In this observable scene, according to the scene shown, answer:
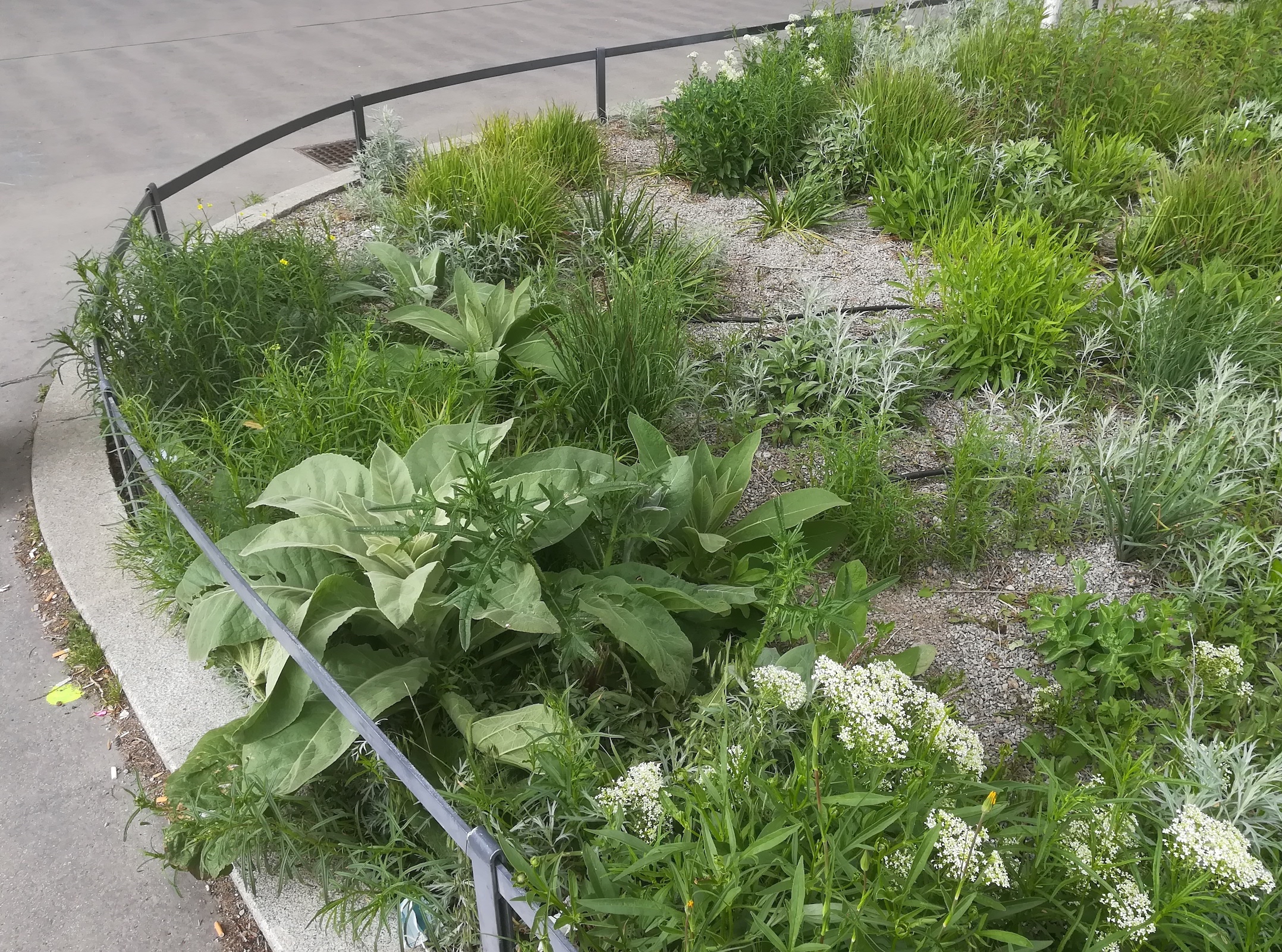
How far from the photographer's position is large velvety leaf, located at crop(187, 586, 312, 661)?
2.21 meters

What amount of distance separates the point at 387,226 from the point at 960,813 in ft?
13.1

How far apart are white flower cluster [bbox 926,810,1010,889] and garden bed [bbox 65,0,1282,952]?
0.05ft

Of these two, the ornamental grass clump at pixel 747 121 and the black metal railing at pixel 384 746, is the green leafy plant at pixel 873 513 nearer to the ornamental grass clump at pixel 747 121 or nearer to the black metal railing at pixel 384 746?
the black metal railing at pixel 384 746

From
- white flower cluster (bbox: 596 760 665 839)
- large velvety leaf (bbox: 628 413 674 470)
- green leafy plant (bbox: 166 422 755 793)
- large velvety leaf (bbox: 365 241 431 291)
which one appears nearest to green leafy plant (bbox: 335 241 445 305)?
large velvety leaf (bbox: 365 241 431 291)

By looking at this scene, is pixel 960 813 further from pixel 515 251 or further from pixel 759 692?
pixel 515 251

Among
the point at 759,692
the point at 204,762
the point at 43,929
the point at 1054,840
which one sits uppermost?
the point at 759,692

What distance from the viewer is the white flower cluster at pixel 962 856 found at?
1451mm

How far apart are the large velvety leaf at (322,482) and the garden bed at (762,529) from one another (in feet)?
0.04

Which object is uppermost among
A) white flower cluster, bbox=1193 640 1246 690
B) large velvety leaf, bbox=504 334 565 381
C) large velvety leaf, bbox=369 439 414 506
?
large velvety leaf, bbox=369 439 414 506

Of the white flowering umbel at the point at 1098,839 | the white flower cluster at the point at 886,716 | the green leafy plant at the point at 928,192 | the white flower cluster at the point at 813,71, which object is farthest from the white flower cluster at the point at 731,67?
the white flowering umbel at the point at 1098,839

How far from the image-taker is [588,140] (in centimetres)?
548

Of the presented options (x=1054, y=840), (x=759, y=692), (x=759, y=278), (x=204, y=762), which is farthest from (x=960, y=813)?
(x=759, y=278)

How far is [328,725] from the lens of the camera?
6.81 feet

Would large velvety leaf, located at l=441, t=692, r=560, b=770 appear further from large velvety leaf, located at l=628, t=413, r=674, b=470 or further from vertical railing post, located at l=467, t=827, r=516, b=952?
large velvety leaf, located at l=628, t=413, r=674, b=470
